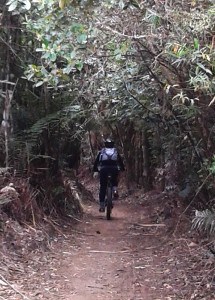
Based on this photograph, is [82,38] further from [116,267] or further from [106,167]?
[106,167]

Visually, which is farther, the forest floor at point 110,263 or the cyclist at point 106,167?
the cyclist at point 106,167

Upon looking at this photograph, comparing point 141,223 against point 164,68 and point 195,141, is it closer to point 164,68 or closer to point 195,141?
point 195,141

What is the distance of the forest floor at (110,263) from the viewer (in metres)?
6.36

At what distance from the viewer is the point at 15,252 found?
24.8ft

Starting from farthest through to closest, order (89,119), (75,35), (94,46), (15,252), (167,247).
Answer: (89,119)
(167,247)
(15,252)
(94,46)
(75,35)

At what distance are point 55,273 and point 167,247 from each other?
237cm

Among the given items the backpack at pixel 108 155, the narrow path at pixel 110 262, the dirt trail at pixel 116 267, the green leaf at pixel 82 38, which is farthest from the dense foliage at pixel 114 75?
the narrow path at pixel 110 262

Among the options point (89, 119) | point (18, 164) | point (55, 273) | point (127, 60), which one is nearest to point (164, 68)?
point (127, 60)

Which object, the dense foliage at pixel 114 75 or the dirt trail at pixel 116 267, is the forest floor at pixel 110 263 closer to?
the dirt trail at pixel 116 267

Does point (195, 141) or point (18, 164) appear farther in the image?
point (18, 164)

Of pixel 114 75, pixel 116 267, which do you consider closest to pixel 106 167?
pixel 114 75

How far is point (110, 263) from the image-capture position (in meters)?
7.87

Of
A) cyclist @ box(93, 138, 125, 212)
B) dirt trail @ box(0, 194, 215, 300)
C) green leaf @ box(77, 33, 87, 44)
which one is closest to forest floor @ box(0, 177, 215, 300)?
dirt trail @ box(0, 194, 215, 300)

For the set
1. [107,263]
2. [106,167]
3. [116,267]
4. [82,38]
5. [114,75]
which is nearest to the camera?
[82,38]
